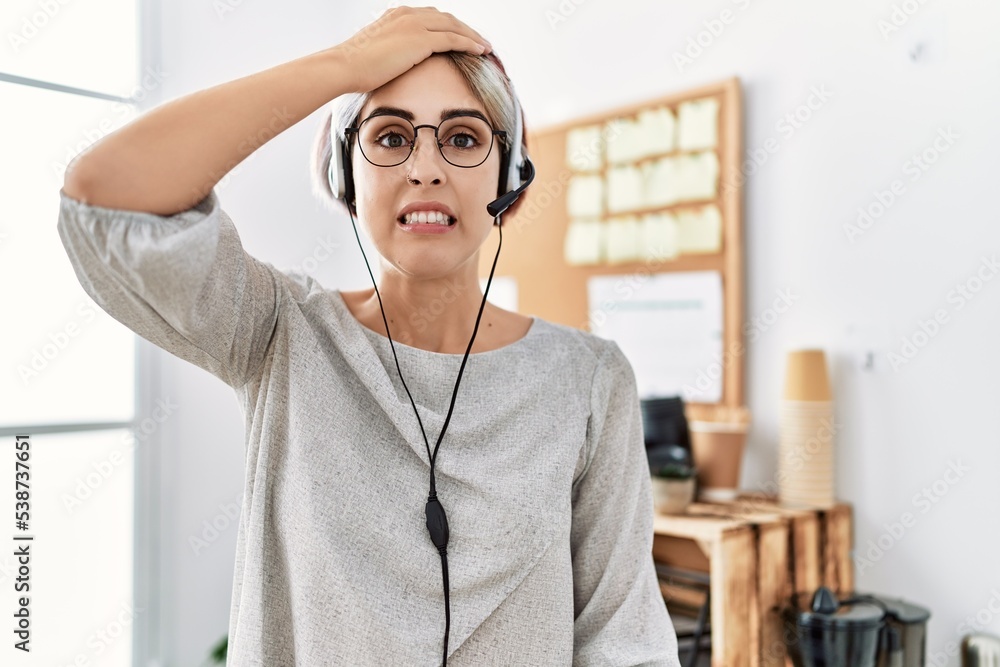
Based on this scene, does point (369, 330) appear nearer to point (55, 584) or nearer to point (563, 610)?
point (563, 610)

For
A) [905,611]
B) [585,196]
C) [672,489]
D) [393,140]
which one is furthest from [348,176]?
[585,196]

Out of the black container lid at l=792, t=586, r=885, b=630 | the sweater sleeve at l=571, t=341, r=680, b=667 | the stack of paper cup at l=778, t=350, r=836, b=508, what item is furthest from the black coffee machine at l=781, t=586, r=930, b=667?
the sweater sleeve at l=571, t=341, r=680, b=667

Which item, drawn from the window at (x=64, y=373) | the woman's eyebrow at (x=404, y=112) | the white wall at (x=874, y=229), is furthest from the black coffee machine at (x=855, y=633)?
the window at (x=64, y=373)

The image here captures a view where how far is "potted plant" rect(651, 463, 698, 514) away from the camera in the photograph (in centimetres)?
202

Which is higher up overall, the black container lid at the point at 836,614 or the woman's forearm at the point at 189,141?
the woman's forearm at the point at 189,141

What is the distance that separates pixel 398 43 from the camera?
0.86 meters

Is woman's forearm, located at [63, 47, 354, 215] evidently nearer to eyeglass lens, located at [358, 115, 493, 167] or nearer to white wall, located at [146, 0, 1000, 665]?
eyeglass lens, located at [358, 115, 493, 167]

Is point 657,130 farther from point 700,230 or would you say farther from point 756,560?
point 756,560

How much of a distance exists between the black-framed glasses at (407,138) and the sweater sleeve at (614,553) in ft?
1.05

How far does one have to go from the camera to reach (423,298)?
0.97m

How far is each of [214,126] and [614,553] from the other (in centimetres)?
64

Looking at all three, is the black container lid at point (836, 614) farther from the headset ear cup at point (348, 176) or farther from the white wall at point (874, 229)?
the headset ear cup at point (348, 176)

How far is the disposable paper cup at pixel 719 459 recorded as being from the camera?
7.11 feet

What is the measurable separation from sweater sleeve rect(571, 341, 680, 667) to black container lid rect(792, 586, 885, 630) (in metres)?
0.91
